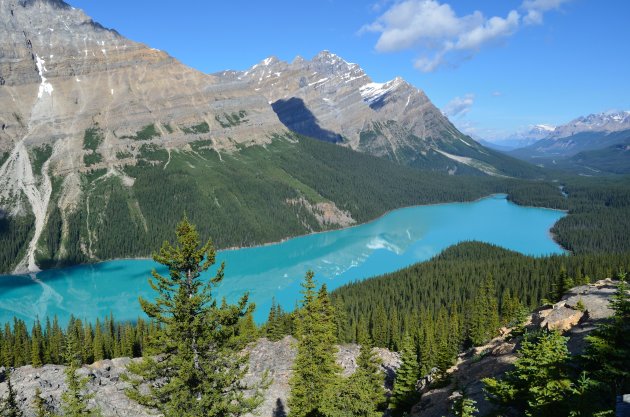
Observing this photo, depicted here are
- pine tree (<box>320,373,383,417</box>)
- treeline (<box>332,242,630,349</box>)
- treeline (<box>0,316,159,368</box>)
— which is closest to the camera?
pine tree (<box>320,373,383,417</box>)

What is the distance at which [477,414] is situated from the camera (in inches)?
1091

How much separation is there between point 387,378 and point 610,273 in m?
66.2

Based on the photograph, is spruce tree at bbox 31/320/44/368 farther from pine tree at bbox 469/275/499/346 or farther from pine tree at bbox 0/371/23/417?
pine tree at bbox 469/275/499/346

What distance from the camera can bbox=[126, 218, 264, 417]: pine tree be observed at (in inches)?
856

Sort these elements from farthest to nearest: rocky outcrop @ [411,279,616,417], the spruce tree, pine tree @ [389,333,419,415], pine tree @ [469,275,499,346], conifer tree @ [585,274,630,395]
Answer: pine tree @ [469,275,499,346]
the spruce tree
pine tree @ [389,333,419,415]
rocky outcrop @ [411,279,616,417]
conifer tree @ [585,274,630,395]

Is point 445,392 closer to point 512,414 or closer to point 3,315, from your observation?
point 512,414

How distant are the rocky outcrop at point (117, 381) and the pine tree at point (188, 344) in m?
20.8

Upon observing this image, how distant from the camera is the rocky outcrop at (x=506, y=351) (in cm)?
3397

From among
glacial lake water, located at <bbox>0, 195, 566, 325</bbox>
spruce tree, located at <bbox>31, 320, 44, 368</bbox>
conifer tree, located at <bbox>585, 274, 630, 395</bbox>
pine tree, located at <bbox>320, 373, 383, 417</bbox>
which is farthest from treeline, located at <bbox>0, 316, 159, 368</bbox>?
conifer tree, located at <bbox>585, 274, 630, 395</bbox>

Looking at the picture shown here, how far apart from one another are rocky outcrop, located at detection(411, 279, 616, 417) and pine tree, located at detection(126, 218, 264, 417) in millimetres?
16653

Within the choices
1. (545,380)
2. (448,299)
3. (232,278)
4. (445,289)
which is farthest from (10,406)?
(232,278)

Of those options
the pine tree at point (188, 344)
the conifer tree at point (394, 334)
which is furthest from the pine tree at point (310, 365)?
the conifer tree at point (394, 334)

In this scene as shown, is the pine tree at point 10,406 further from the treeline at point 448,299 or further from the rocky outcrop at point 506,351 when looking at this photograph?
the treeline at point 448,299

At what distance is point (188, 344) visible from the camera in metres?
22.4
